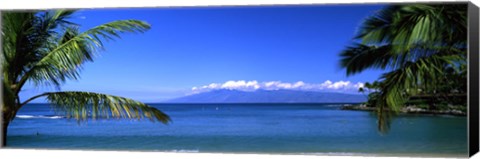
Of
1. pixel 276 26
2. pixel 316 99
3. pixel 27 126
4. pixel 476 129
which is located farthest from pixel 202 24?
pixel 476 129

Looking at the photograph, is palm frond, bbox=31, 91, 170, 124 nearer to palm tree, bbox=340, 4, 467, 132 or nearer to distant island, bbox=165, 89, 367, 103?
distant island, bbox=165, 89, 367, 103

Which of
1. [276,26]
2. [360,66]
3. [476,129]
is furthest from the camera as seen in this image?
[276,26]

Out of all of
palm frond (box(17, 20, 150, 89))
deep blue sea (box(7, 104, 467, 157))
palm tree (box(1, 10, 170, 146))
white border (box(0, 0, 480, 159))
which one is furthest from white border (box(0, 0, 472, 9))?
deep blue sea (box(7, 104, 467, 157))

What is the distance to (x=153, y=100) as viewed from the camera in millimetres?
9789

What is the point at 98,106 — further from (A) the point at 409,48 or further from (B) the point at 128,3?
(A) the point at 409,48

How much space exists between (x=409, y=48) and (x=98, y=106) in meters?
3.35

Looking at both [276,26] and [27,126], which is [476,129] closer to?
[276,26]

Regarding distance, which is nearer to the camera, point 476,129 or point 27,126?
point 476,129

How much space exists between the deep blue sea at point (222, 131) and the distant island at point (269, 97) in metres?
0.17

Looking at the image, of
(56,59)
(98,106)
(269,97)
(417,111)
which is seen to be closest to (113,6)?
(56,59)

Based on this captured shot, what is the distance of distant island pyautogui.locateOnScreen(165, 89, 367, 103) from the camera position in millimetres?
9617

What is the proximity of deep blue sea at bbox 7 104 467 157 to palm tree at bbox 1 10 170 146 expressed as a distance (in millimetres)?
356

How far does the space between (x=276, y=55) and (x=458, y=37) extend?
7.08 feet

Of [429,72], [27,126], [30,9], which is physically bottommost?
[27,126]
